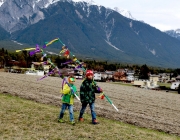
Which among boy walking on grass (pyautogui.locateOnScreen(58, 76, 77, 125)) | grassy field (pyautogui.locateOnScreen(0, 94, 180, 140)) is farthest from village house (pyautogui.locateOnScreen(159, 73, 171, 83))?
boy walking on grass (pyautogui.locateOnScreen(58, 76, 77, 125))

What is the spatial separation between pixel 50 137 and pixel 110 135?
2.63 m

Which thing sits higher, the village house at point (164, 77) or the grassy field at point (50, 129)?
the village house at point (164, 77)

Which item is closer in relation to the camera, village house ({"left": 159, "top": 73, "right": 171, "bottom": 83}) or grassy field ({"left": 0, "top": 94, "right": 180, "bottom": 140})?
grassy field ({"left": 0, "top": 94, "right": 180, "bottom": 140})

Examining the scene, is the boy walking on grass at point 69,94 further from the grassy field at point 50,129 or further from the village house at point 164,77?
the village house at point 164,77

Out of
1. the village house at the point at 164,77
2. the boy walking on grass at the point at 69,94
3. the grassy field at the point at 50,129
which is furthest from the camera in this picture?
the village house at the point at 164,77

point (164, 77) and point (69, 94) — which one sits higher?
point (164, 77)

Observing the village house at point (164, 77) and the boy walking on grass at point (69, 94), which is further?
the village house at point (164, 77)

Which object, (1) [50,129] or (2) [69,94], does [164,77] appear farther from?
(1) [50,129]

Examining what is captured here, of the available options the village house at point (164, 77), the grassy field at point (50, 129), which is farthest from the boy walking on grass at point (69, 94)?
the village house at point (164, 77)

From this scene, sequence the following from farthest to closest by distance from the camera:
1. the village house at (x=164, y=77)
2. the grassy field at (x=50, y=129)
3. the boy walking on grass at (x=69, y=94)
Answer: the village house at (x=164, y=77), the boy walking on grass at (x=69, y=94), the grassy field at (x=50, y=129)

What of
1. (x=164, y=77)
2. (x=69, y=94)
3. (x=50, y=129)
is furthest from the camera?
(x=164, y=77)

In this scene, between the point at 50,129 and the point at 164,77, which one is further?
the point at 164,77

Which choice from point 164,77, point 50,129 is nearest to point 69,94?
point 50,129

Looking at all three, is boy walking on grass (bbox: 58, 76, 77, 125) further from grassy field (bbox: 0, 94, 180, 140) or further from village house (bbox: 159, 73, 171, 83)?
village house (bbox: 159, 73, 171, 83)
